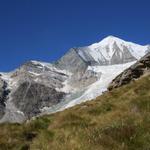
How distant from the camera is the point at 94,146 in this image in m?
9.95

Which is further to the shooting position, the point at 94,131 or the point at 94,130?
the point at 94,130

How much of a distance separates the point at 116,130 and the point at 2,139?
20.8 ft

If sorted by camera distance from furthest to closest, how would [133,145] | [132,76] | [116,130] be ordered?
[132,76], [116,130], [133,145]

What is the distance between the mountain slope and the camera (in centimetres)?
1028

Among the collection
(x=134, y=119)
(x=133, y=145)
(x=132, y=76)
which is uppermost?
(x=132, y=76)

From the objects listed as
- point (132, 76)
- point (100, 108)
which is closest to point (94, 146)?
point (100, 108)

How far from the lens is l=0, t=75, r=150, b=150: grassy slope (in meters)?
10.3

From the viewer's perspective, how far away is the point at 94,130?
11742mm

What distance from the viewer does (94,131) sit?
11531 millimetres

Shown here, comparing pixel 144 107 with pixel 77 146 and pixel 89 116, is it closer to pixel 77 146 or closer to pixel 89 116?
pixel 89 116

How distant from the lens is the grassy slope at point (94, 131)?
1027 centimetres

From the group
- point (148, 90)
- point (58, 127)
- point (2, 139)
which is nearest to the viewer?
point (2, 139)

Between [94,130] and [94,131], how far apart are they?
21 cm

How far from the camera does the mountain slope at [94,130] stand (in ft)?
33.7
